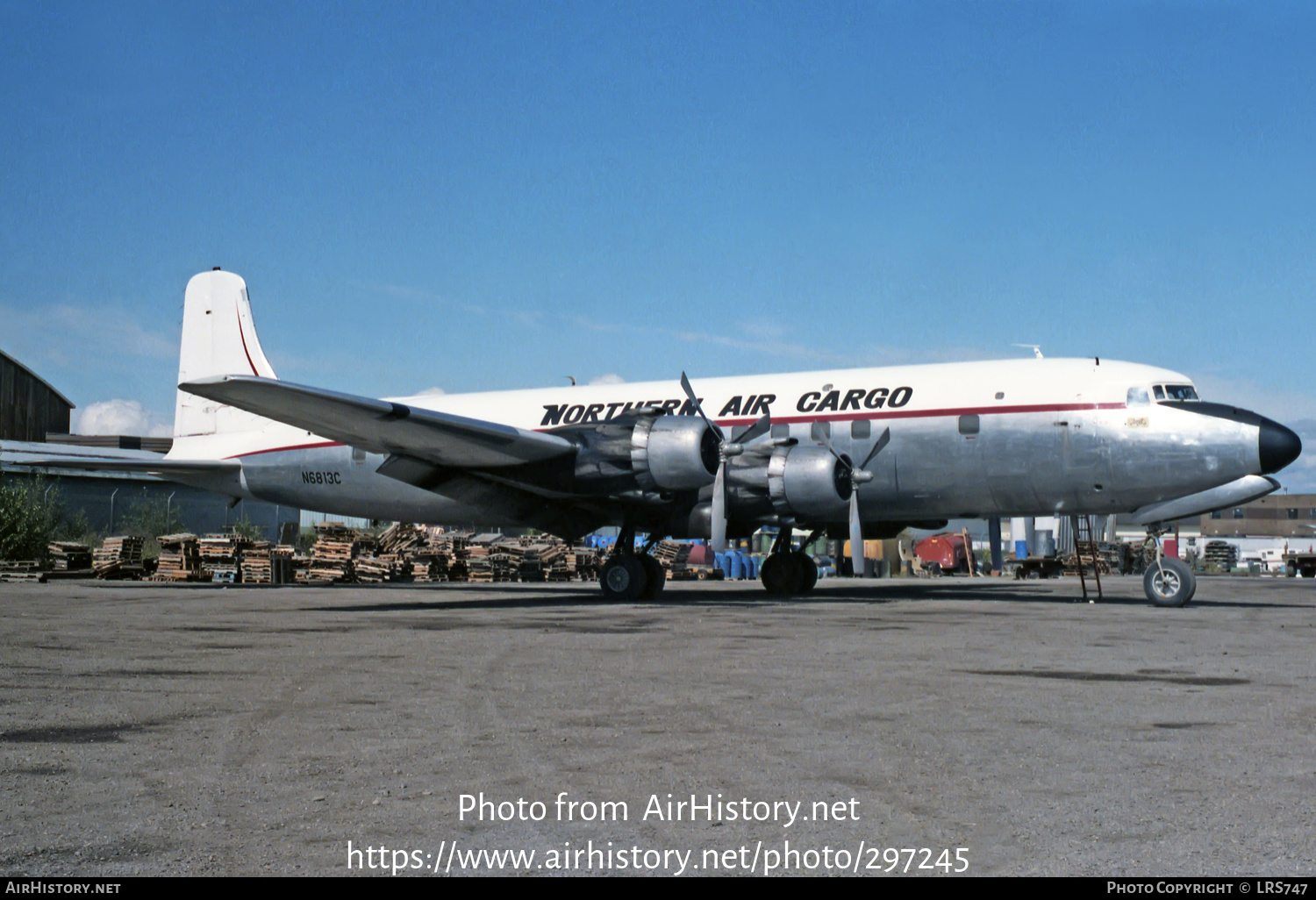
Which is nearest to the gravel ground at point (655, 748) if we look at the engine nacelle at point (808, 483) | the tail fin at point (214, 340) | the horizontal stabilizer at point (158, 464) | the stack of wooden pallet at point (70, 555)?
the engine nacelle at point (808, 483)

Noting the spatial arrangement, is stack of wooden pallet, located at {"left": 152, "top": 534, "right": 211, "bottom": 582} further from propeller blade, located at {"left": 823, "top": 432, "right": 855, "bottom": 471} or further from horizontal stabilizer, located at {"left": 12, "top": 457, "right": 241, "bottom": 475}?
propeller blade, located at {"left": 823, "top": 432, "right": 855, "bottom": 471}

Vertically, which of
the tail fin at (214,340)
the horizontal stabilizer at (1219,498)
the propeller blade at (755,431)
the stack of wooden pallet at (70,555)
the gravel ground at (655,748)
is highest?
the tail fin at (214,340)

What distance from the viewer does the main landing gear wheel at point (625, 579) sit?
20266 mm

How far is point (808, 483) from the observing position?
64.4ft

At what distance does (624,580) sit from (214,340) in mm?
13516

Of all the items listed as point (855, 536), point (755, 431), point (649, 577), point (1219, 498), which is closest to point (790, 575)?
point (855, 536)

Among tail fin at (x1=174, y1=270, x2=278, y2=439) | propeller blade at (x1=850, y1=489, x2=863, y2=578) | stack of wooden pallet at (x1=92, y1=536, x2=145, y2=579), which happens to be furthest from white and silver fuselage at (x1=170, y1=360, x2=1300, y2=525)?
stack of wooden pallet at (x1=92, y1=536, x2=145, y2=579)

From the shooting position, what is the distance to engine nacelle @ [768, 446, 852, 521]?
19625 mm

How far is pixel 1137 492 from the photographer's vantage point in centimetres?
1886

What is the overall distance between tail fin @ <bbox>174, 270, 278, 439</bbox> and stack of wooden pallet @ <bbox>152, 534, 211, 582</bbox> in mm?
5169

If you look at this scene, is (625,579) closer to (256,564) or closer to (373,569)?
(373,569)

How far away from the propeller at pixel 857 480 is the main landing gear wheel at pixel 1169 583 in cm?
482

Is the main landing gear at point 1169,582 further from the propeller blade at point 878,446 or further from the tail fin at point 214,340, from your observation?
the tail fin at point 214,340
